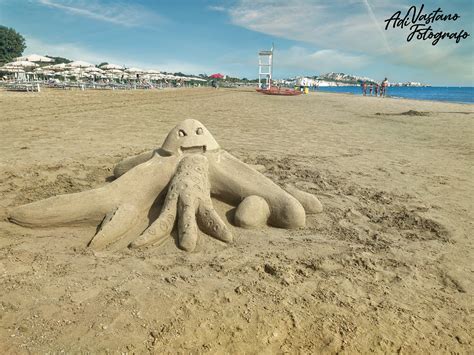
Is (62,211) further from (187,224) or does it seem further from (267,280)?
(267,280)

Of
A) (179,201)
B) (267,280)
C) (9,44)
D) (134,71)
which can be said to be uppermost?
(9,44)

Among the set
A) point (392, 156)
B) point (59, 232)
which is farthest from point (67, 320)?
point (392, 156)

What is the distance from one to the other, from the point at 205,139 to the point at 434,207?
3.16 meters

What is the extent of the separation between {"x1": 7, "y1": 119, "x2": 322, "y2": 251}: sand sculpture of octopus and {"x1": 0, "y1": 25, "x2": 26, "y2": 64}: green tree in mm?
49866

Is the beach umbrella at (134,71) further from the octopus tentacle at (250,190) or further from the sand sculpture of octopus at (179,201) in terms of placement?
the octopus tentacle at (250,190)

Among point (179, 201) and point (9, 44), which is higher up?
point (9, 44)

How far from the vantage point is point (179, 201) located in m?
3.53

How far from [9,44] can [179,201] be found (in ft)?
175

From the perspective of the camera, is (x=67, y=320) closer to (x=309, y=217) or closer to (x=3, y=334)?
(x=3, y=334)

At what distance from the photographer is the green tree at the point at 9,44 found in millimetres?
43719

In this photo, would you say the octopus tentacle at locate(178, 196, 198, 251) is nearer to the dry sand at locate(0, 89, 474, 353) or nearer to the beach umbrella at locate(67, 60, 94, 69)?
the dry sand at locate(0, 89, 474, 353)

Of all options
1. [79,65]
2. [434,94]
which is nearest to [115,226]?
[79,65]

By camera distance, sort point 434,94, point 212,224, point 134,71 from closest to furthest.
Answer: point 212,224 → point 134,71 → point 434,94

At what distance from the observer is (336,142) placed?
8.75m
